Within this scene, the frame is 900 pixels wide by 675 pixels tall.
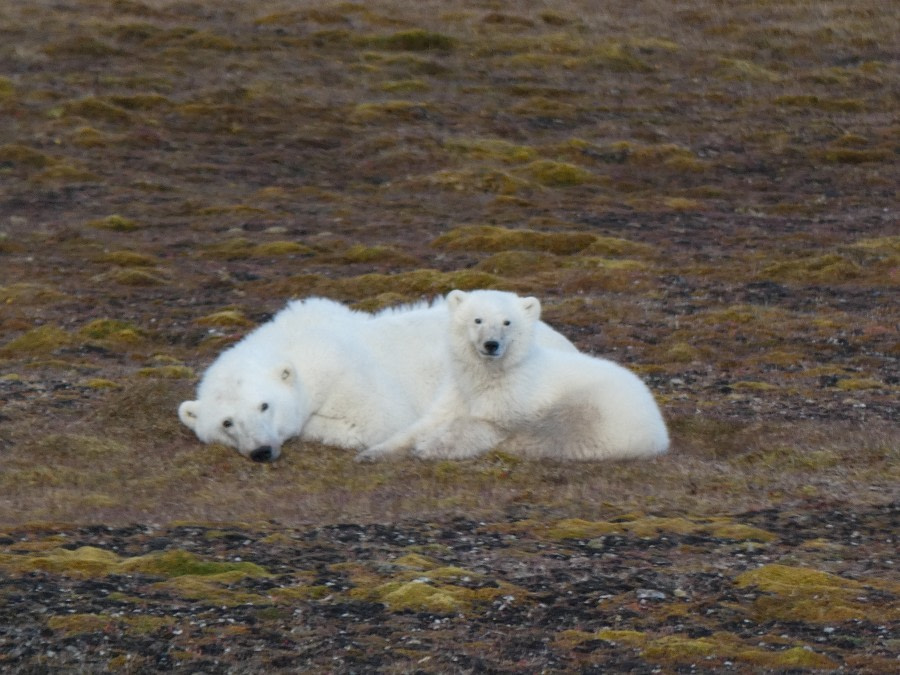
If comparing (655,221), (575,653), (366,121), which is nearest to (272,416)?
(575,653)

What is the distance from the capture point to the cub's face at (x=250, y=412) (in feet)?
45.1

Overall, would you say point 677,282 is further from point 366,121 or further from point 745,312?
point 366,121

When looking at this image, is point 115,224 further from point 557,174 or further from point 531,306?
point 531,306

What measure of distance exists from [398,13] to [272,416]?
1969 inches

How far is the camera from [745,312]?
81.5ft

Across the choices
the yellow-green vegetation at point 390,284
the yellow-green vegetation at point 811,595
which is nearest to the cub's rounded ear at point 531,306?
the yellow-green vegetation at point 811,595

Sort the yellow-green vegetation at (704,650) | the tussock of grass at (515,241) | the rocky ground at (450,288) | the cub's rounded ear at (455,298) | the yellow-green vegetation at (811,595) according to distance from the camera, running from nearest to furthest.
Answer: the yellow-green vegetation at (704,650) → the yellow-green vegetation at (811,595) → the rocky ground at (450,288) → the cub's rounded ear at (455,298) → the tussock of grass at (515,241)

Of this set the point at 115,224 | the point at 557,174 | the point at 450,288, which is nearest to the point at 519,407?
the point at 450,288

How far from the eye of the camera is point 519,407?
13.9m

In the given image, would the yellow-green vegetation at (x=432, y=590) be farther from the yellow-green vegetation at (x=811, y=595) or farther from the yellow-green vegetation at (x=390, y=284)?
the yellow-green vegetation at (x=390, y=284)

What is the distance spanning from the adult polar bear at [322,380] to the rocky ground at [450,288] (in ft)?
1.10

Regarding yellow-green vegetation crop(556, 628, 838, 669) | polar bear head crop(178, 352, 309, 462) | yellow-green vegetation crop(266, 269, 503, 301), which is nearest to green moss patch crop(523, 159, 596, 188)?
yellow-green vegetation crop(266, 269, 503, 301)

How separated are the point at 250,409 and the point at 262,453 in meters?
0.49

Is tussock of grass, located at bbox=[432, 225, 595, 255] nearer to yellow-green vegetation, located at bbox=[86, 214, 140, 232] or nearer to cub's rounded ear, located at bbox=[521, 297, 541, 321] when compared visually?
yellow-green vegetation, located at bbox=[86, 214, 140, 232]
